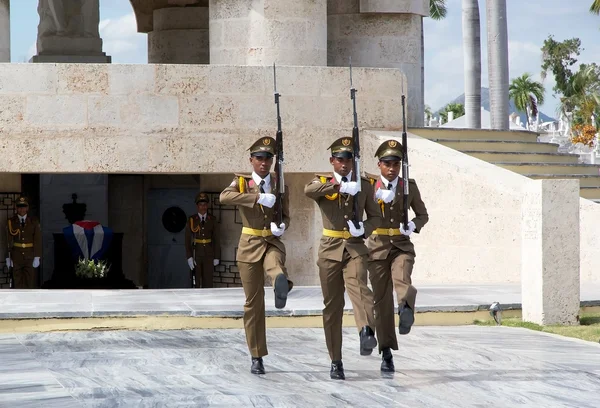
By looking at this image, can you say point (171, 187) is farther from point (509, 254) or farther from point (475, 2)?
point (509, 254)

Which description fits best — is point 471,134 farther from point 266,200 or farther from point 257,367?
point 257,367

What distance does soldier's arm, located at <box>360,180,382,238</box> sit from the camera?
30.4 feet

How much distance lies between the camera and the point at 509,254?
15.0 meters

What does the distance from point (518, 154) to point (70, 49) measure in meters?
9.61

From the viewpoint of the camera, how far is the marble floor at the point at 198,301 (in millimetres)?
11922

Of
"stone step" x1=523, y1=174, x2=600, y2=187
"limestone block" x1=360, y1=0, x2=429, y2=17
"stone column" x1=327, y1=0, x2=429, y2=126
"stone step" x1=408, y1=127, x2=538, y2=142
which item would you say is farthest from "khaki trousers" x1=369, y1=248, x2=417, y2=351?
"limestone block" x1=360, y1=0, x2=429, y2=17

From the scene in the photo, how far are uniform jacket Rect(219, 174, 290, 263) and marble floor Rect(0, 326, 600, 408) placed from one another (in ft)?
2.97

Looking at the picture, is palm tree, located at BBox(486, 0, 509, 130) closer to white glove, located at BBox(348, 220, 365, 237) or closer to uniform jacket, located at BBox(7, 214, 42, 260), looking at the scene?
uniform jacket, located at BBox(7, 214, 42, 260)

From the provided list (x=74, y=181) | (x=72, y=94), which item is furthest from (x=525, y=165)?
(x=74, y=181)

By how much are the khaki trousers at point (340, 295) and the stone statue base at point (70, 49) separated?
50.0 ft

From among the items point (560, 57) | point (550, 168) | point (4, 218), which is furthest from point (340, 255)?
point (560, 57)

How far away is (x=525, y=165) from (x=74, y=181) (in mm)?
11011

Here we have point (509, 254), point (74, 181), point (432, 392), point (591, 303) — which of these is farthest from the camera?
point (74, 181)

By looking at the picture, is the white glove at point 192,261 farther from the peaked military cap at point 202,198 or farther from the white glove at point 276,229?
the white glove at point 276,229
